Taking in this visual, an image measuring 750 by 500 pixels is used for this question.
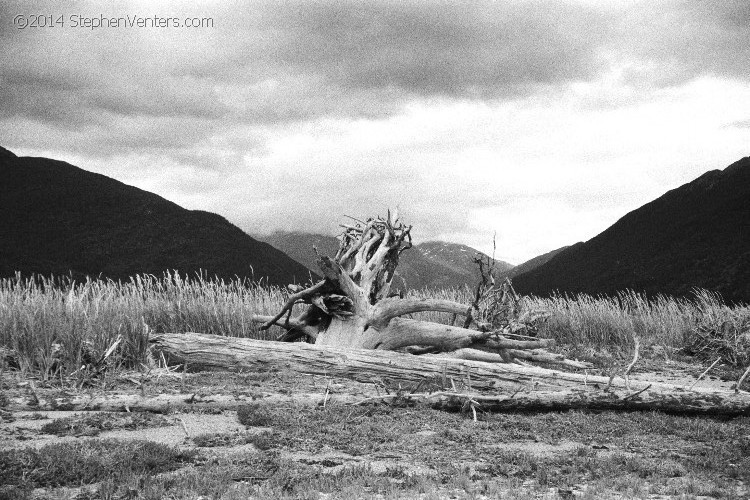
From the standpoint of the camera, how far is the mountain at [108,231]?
3383 inches

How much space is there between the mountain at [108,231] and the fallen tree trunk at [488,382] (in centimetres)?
7403

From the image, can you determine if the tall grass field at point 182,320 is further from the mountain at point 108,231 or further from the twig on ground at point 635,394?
the mountain at point 108,231

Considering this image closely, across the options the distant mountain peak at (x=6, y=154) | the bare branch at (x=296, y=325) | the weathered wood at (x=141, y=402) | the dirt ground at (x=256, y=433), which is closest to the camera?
the dirt ground at (x=256, y=433)

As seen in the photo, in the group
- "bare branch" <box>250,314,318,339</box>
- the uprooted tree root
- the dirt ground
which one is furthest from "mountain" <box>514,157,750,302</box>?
the dirt ground

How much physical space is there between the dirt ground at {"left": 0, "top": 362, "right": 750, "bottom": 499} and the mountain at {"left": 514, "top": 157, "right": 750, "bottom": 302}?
230ft

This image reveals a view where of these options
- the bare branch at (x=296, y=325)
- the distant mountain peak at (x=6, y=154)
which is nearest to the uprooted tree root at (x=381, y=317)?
Answer: the bare branch at (x=296, y=325)

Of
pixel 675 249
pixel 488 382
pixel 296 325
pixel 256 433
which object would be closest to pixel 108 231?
pixel 296 325

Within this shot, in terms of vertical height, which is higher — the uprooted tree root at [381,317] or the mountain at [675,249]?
the mountain at [675,249]

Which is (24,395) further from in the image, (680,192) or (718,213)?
(680,192)

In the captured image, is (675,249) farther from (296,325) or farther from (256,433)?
(256,433)

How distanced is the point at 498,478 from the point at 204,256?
288ft

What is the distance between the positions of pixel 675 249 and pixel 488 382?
10667 cm

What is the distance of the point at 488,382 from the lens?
1064 centimetres

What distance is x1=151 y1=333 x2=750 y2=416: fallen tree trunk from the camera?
1022 centimetres
